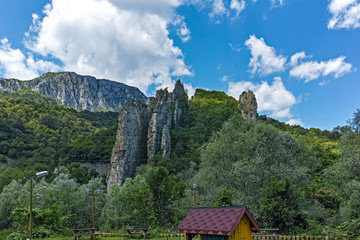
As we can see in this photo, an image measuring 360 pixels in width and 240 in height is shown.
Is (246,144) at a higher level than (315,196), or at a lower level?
higher

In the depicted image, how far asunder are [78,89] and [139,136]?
139m

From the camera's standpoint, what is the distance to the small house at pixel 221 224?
29.3 feet

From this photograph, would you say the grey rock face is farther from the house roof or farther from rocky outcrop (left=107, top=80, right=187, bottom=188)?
the house roof

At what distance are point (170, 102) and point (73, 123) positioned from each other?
38920 millimetres

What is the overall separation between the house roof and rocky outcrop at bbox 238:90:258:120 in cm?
4453

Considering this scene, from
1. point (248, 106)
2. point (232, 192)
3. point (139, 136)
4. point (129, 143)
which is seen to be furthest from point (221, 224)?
point (248, 106)

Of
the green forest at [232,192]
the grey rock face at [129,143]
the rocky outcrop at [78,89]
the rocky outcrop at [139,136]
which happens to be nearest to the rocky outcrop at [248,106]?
the green forest at [232,192]

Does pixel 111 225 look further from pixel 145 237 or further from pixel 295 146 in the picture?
pixel 295 146

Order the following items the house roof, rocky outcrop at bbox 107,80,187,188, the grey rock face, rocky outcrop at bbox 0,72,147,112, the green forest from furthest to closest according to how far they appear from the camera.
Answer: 1. rocky outcrop at bbox 0,72,147,112
2. rocky outcrop at bbox 107,80,187,188
3. the grey rock face
4. the green forest
5. the house roof

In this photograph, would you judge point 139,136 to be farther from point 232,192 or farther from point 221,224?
point 221,224

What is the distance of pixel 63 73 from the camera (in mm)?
181875

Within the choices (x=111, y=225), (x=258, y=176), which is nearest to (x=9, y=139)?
(x=111, y=225)

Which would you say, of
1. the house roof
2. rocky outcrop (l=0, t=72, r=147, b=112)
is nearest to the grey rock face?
the house roof

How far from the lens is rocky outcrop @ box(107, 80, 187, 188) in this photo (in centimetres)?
4694
